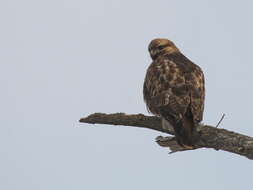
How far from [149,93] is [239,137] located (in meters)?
2.94

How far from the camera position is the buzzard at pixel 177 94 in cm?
1220

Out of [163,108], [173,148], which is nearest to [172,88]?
[163,108]

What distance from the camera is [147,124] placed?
42.9 feet

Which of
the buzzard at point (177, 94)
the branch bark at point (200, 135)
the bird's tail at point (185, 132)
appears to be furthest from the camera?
the buzzard at point (177, 94)

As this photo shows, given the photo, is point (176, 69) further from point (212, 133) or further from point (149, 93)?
point (212, 133)

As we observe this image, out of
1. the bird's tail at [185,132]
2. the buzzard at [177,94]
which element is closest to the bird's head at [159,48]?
the buzzard at [177,94]

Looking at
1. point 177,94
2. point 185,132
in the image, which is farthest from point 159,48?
point 185,132

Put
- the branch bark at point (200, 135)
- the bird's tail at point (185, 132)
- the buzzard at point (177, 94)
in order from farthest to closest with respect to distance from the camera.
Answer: the buzzard at point (177, 94) → the bird's tail at point (185, 132) → the branch bark at point (200, 135)

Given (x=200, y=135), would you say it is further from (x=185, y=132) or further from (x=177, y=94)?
(x=177, y=94)

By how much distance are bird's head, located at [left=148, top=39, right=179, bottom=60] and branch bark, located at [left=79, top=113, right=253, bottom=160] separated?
2772mm

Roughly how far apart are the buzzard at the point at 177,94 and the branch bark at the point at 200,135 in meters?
0.23

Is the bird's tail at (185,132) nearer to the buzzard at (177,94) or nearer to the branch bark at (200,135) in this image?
the buzzard at (177,94)

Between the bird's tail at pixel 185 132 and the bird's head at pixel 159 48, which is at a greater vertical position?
the bird's head at pixel 159 48

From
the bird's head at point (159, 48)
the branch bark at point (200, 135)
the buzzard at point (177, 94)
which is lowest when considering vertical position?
the branch bark at point (200, 135)
